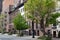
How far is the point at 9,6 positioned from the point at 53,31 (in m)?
63.9

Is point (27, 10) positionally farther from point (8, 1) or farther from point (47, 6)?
point (8, 1)

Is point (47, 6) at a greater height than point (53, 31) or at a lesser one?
greater

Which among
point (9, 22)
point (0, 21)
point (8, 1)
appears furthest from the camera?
point (8, 1)

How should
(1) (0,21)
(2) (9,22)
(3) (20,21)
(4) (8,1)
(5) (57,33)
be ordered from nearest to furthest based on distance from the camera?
1. (5) (57,33)
2. (3) (20,21)
3. (1) (0,21)
4. (2) (9,22)
5. (4) (8,1)

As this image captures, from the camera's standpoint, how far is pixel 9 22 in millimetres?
111188

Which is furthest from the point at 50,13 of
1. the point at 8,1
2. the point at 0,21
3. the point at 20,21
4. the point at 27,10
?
the point at 8,1

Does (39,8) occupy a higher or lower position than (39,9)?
higher

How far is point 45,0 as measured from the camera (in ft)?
124

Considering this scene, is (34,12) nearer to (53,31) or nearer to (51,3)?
(51,3)

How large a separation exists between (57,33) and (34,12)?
51.4 feet

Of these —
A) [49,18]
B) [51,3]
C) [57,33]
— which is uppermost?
[51,3]

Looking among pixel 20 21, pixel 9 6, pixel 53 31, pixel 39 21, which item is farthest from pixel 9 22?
pixel 39 21

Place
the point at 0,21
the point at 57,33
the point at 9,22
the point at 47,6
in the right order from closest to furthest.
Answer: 1. the point at 47,6
2. the point at 57,33
3. the point at 0,21
4. the point at 9,22

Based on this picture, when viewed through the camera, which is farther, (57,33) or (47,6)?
(57,33)
